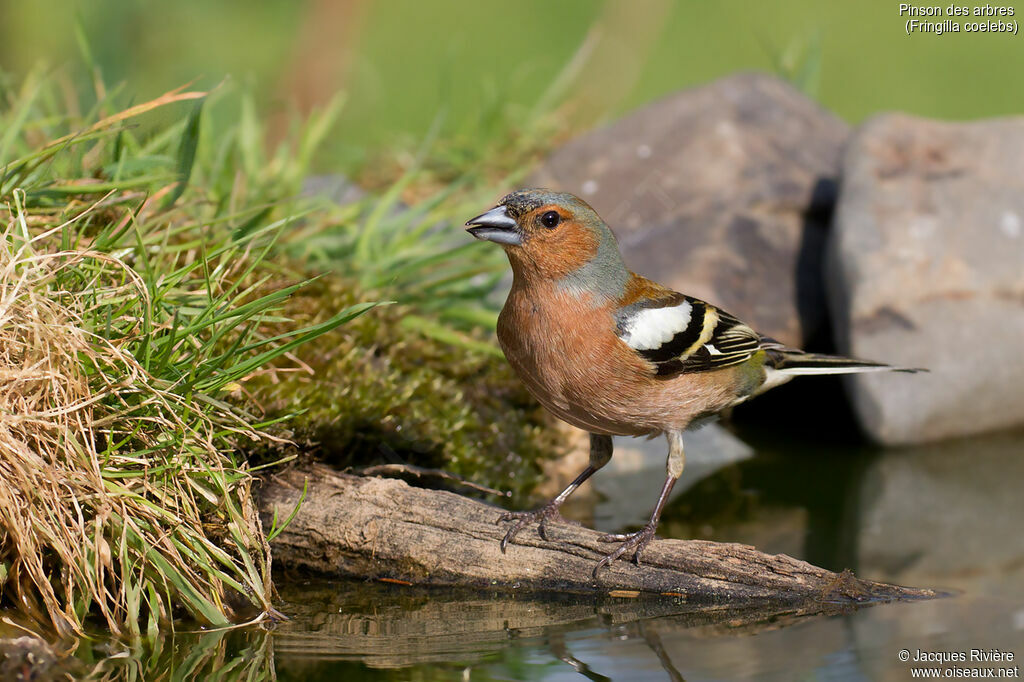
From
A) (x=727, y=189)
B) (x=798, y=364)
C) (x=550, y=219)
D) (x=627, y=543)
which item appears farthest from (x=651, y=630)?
(x=727, y=189)

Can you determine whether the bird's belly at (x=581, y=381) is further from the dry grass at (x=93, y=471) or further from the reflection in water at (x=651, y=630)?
the dry grass at (x=93, y=471)

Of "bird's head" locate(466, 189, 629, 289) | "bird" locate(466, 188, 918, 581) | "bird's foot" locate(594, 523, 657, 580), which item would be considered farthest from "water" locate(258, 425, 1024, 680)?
"bird's head" locate(466, 189, 629, 289)

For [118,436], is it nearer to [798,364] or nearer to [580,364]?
[580,364]

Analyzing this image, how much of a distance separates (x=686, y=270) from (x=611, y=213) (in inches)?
28.8

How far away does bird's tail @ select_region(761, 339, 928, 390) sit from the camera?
16.3ft

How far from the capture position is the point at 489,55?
13.7m

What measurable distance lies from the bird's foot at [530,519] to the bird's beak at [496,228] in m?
1.06

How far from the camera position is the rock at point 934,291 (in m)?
6.53

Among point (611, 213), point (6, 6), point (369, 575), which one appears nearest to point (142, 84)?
point (6, 6)

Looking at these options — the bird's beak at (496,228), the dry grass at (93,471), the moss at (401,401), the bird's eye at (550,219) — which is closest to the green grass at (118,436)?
the dry grass at (93,471)

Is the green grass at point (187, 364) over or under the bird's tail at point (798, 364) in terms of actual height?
under

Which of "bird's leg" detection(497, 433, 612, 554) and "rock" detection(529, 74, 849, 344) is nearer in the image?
"bird's leg" detection(497, 433, 612, 554)

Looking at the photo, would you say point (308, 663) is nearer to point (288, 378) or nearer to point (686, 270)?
point (288, 378)

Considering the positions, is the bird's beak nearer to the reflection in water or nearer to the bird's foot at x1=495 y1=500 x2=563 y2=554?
the bird's foot at x1=495 y1=500 x2=563 y2=554
